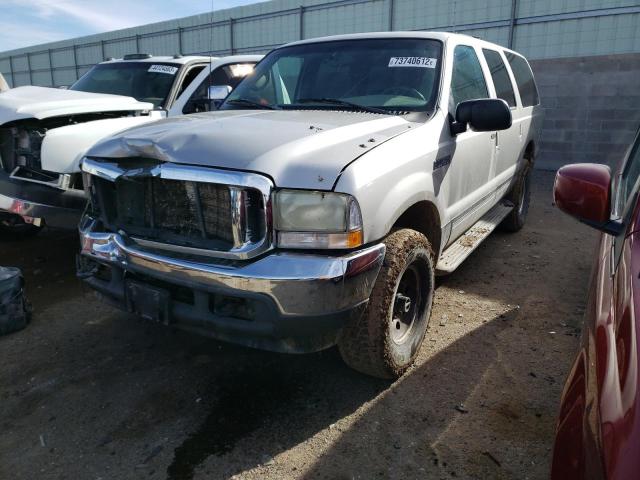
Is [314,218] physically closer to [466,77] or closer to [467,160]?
[467,160]

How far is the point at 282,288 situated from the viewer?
6.86 feet

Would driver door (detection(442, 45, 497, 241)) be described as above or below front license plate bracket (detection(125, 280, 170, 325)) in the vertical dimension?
above

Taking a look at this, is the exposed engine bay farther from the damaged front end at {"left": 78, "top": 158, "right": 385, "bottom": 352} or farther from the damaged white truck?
the damaged front end at {"left": 78, "top": 158, "right": 385, "bottom": 352}

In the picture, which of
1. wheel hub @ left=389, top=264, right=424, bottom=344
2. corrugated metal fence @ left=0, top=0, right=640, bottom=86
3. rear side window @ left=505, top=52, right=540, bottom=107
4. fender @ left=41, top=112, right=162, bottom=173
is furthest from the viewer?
corrugated metal fence @ left=0, top=0, right=640, bottom=86

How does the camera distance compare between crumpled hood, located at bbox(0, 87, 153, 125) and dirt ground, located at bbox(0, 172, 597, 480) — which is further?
crumpled hood, located at bbox(0, 87, 153, 125)

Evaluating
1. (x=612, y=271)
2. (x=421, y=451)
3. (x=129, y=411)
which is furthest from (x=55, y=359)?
(x=612, y=271)

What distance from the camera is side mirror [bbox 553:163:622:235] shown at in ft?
5.94

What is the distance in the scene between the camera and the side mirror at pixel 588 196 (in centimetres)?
181

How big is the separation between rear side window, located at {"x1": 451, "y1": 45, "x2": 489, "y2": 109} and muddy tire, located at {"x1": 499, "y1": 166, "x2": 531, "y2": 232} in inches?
70.5

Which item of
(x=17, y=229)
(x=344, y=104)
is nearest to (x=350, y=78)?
(x=344, y=104)

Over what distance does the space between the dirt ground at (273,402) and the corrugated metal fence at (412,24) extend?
11.7 ft

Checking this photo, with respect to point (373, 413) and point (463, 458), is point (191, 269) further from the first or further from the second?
point (463, 458)

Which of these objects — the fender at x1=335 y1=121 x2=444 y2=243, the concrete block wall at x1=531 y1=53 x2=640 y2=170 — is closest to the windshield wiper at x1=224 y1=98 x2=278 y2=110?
the fender at x1=335 y1=121 x2=444 y2=243

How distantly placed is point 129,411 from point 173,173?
1283mm
